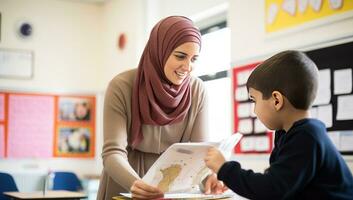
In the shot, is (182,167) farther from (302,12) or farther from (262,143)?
(262,143)

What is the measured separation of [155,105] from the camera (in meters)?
1.73

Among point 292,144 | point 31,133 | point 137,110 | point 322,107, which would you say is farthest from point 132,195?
point 31,133

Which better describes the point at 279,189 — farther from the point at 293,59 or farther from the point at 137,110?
the point at 137,110

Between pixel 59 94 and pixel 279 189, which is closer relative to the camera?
pixel 279 189

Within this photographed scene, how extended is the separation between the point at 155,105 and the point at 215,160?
0.55 metres

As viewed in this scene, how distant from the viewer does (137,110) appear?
5.64 ft

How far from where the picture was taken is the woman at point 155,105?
1.69 meters

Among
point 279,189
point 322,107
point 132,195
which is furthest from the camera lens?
point 322,107

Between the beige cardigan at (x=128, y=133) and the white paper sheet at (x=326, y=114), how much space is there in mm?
1086

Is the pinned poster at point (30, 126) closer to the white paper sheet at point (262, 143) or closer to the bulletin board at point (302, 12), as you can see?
the white paper sheet at point (262, 143)

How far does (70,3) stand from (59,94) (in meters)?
1.01

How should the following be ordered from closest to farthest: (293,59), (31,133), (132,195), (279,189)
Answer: (279,189)
(293,59)
(132,195)
(31,133)

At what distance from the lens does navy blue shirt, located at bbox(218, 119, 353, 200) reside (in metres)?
1.06

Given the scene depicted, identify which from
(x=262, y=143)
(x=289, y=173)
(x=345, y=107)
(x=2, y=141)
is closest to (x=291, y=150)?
(x=289, y=173)
